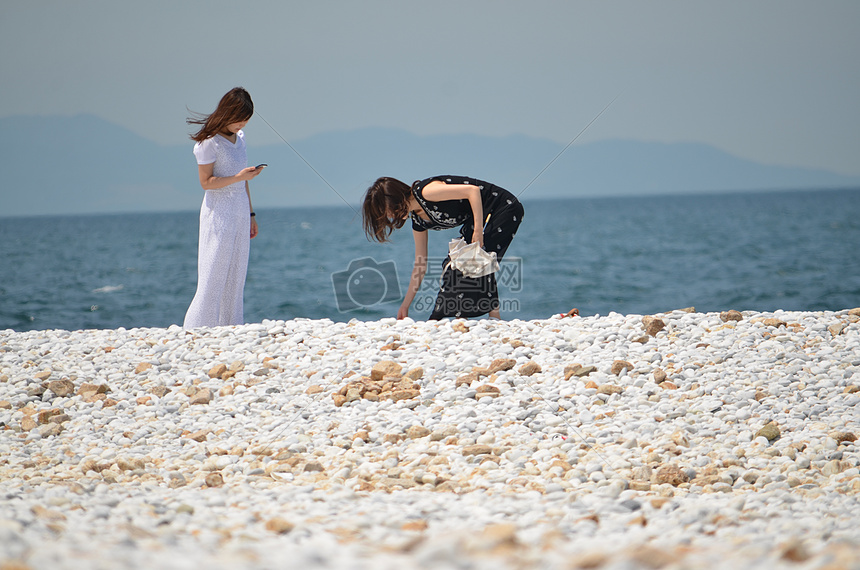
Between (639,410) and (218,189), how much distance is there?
12.0 ft

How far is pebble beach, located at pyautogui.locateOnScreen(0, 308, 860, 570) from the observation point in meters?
2.22

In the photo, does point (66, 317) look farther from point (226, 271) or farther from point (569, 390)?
point (569, 390)

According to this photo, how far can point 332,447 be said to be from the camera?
3793mm

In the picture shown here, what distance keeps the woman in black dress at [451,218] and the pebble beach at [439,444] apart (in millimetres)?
490

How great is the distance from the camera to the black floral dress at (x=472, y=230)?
5.58 metres

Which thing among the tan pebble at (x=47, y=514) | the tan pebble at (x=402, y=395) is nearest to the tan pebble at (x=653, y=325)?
the tan pebble at (x=402, y=395)

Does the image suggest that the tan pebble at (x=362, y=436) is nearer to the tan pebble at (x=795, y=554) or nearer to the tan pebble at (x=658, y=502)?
the tan pebble at (x=658, y=502)

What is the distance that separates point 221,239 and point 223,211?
0.23 m

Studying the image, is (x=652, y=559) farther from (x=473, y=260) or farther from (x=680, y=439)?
(x=473, y=260)

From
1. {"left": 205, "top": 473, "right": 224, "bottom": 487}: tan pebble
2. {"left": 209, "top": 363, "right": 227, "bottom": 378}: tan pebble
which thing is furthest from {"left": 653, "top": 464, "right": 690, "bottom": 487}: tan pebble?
{"left": 209, "top": 363, "right": 227, "bottom": 378}: tan pebble

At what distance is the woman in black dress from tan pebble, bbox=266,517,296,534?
3.05m

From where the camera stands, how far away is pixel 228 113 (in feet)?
17.8

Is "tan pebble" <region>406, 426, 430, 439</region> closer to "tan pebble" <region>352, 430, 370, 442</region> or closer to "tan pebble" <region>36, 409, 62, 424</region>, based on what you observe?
"tan pebble" <region>352, 430, 370, 442</region>

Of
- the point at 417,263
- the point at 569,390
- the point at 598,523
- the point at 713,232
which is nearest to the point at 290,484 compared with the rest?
the point at 598,523
